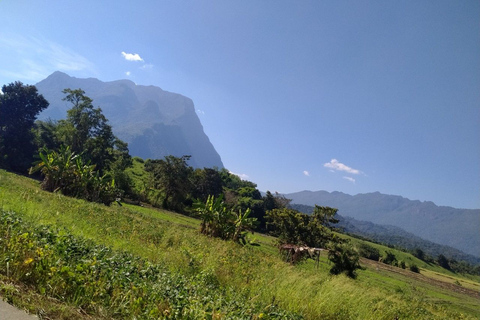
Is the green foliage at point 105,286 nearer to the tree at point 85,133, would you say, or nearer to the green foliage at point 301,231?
the green foliage at point 301,231

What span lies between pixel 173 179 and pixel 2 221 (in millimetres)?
48070

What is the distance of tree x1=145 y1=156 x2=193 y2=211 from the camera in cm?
5291

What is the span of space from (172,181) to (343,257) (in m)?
38.9

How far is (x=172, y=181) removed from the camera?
175ft

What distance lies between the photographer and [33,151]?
4525cm

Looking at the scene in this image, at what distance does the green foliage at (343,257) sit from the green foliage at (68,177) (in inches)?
826

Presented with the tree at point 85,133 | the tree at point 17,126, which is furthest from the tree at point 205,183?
the tree at point 17,126

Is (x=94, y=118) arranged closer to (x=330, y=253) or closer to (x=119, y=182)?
(x=119, y=182)

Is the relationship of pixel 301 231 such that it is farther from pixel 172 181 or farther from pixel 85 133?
pixel 85 133

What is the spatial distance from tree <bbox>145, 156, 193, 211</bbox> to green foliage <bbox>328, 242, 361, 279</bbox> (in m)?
37.9

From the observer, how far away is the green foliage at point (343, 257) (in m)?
20.0

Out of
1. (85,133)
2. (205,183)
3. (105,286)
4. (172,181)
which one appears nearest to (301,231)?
(105,286)

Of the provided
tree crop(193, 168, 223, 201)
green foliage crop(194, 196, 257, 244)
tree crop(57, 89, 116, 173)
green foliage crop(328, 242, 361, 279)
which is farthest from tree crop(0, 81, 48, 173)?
green foliage crop(328, 242, 361, 279)

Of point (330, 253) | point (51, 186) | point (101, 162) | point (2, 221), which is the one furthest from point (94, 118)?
point (2, 221)
